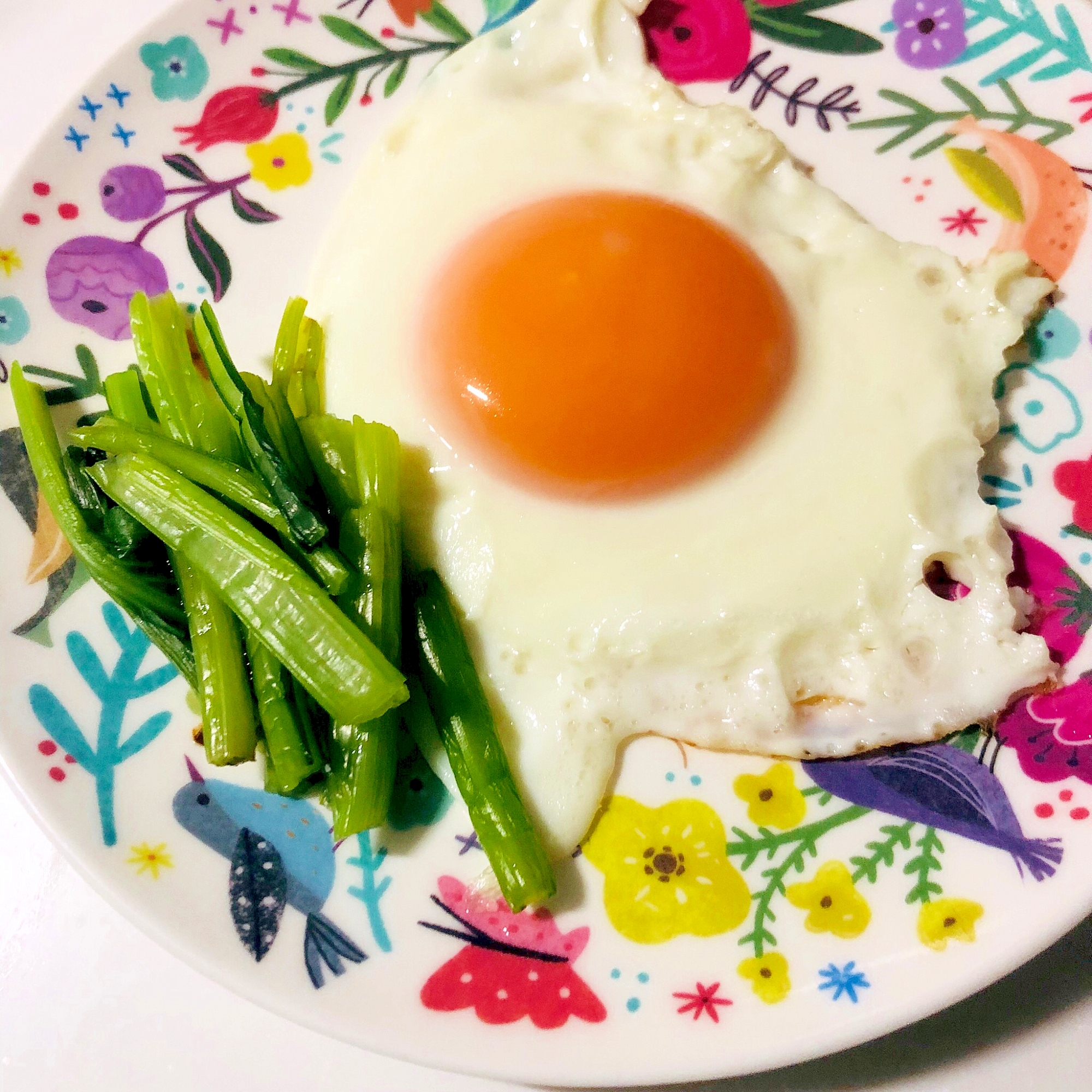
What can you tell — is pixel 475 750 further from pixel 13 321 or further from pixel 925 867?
pixel 13 321

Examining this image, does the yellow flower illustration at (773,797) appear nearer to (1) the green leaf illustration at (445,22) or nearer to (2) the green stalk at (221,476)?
(2) the green stalk at (221,476)

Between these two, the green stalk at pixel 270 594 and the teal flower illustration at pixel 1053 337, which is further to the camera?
the teal flower illustration at pixel 1053 337

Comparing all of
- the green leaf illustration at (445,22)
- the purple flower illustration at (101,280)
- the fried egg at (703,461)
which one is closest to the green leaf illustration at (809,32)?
the fried egg at (703,461)

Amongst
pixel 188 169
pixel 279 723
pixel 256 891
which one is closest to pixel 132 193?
pixel 188 169

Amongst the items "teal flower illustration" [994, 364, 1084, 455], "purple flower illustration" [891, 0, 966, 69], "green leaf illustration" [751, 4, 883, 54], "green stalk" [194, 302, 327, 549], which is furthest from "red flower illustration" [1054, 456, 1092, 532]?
"green stalk" [194, 302, 327, 549]

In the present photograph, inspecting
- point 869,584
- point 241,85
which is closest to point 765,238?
point 869,584

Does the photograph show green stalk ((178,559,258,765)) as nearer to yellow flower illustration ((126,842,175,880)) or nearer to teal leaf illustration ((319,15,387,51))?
yellow flower illustration ((126,842,175,880))
